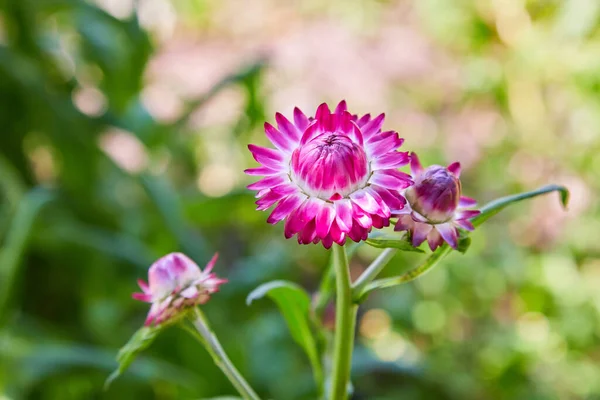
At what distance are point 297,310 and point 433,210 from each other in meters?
0.12

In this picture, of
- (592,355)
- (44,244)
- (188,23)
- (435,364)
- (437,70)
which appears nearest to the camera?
(44,244)

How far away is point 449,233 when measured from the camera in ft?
0.99

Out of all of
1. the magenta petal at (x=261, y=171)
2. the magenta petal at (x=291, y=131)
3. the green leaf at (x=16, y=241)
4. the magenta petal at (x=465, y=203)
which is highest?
the green leaf at (x=16, y=241)

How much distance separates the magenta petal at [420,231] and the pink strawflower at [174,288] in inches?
3.7

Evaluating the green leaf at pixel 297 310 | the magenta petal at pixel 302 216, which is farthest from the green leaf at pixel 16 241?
the magenta petal at pixel 302 216

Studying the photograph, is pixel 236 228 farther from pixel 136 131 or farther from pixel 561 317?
pixel 561 317

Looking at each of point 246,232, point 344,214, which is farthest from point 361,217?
point 246,232

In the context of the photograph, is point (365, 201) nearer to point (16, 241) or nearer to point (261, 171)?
point (261, 171)

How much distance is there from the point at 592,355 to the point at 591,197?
12.1 inches

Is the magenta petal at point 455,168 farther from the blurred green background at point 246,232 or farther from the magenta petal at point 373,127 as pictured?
the blurred green background at point 246,232

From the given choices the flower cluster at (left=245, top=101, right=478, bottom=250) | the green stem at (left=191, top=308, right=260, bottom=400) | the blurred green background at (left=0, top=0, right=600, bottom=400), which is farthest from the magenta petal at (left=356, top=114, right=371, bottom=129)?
the blurred green background at (left=0, top=0, right=600, bottom=400)

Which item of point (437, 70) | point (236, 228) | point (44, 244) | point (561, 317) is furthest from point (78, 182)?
point (437, 70)

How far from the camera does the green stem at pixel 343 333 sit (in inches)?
12.0

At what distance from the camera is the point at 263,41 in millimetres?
2457
